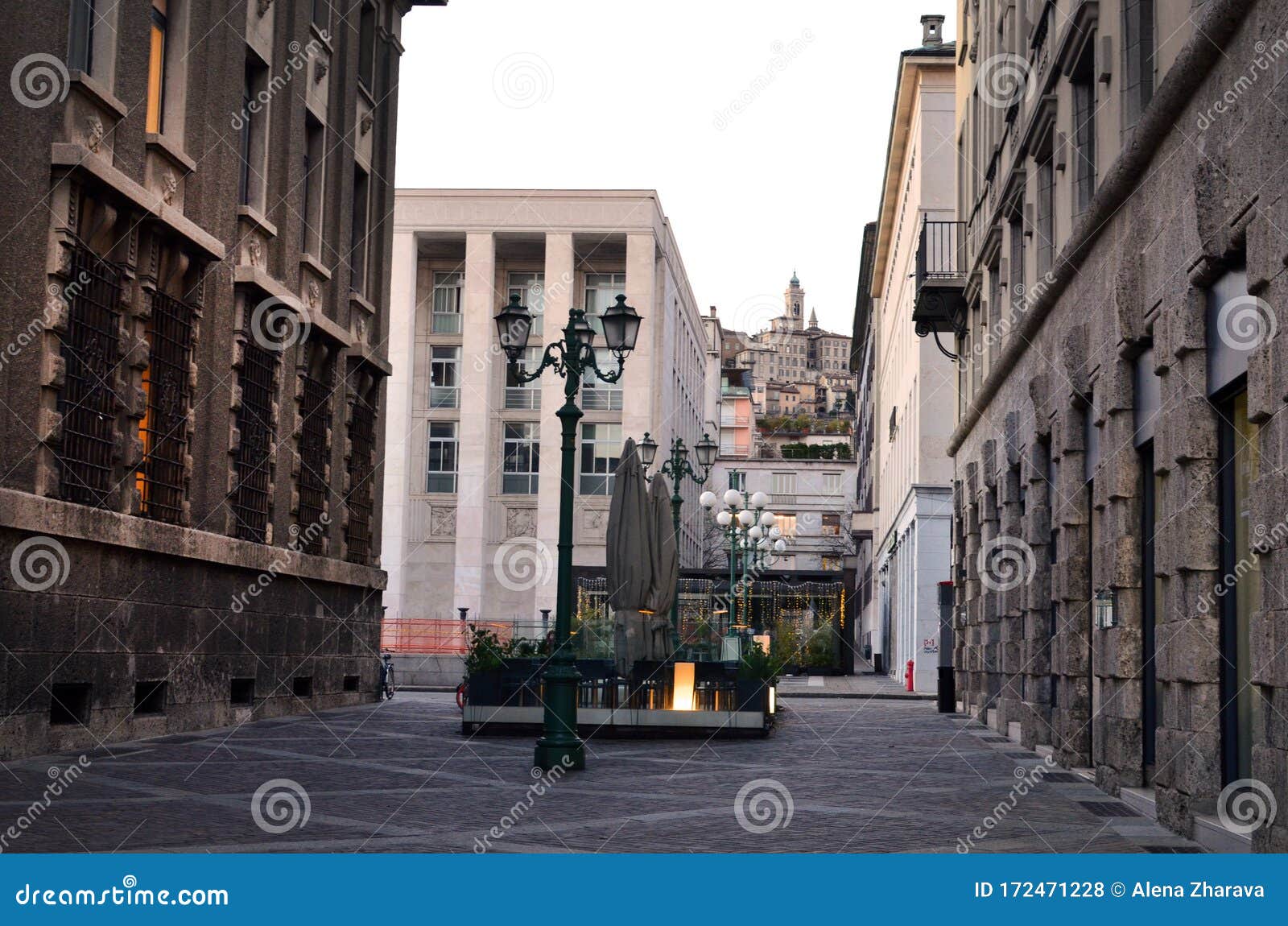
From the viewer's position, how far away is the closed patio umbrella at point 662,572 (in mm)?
21016

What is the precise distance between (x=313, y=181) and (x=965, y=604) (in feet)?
45.6

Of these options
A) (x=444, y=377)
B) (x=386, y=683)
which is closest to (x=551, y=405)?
(x=444, y=377)

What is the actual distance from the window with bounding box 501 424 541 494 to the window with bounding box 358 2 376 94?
35102 mm

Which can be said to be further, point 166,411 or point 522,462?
point 522,462

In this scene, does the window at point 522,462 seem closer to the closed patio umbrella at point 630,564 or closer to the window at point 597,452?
the window at point 597,452

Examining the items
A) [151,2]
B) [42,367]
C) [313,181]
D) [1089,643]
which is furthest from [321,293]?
[1089,643]

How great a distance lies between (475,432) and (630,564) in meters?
43.3

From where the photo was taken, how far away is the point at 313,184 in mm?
26062

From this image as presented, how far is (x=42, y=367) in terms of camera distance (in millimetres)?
15406

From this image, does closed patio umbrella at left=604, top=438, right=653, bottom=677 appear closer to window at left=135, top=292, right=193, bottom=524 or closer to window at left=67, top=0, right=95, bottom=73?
window at left=135, top=292, right=193, bottom=524

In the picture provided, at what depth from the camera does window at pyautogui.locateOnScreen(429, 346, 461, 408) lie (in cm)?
6506

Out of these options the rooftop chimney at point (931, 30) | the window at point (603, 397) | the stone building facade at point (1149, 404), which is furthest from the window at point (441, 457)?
the stone building facade at point (1149, 404)

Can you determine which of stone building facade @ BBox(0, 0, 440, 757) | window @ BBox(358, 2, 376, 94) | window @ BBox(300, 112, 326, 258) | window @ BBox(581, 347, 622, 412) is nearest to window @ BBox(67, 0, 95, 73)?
stone building facade @ BBox(0, 0, 440, 757)

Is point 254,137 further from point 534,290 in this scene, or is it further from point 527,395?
point 534,290
